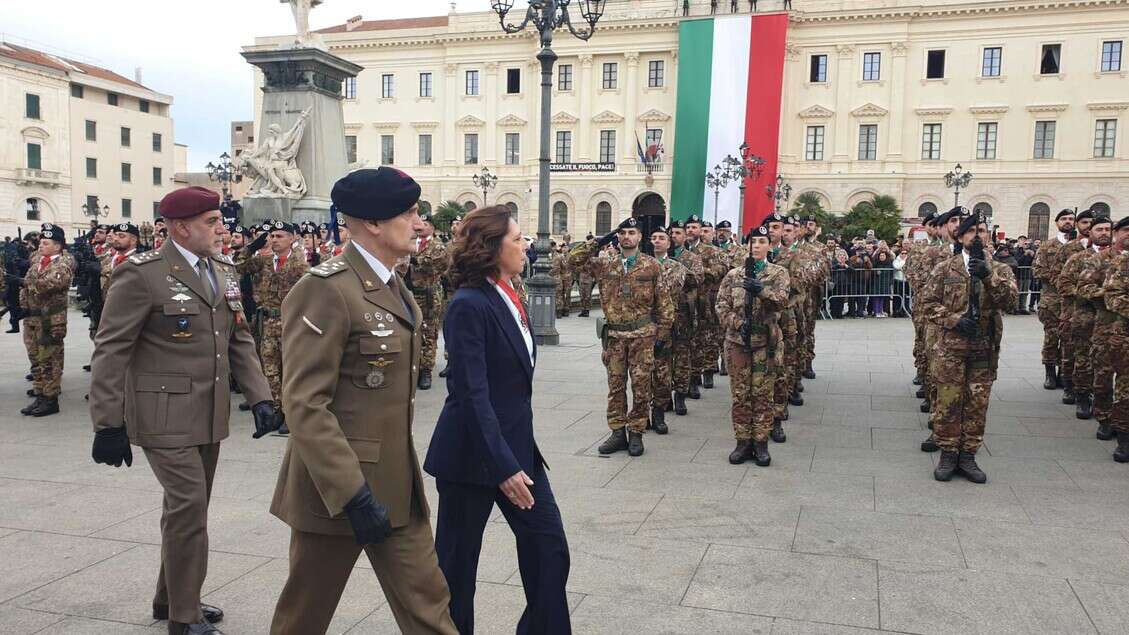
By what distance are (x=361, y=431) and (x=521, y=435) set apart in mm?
758

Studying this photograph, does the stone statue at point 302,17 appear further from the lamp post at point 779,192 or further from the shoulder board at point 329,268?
the lamp post at point 779,192

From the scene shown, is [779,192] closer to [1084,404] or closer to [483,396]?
[1084,404]

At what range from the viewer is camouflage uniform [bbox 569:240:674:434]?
23.6 ft

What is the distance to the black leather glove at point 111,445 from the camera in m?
3.46

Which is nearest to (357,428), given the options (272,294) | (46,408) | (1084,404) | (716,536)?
(716,536)

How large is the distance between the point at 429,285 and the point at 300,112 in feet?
26.9

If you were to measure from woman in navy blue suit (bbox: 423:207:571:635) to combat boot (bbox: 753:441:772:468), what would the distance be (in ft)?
13.0

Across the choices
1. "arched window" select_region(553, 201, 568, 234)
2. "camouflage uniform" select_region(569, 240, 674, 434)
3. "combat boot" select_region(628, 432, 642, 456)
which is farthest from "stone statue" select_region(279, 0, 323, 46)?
"arched window" select_region(553, 201, 568, 234)

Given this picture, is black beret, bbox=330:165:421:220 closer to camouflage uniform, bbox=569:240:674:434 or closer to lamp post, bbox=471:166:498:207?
camouflage uniform, bbox=569:240:674:434

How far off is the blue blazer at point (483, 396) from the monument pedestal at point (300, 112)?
47.9 ft

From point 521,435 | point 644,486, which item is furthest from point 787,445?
point 521,435

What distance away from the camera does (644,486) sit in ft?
20.6

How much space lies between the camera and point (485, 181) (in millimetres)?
44500

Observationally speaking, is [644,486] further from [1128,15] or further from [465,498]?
[1128,15]
